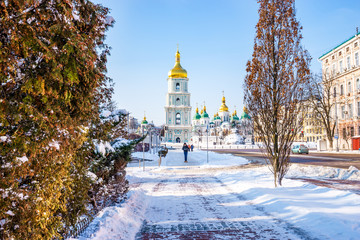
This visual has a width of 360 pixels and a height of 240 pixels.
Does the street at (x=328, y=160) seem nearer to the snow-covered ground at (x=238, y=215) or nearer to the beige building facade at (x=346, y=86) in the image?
the snow-covered ground at (x=238, y=215)

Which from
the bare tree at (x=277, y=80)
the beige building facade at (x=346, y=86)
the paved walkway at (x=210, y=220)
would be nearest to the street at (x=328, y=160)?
the bare tree at (x=277, y=80)

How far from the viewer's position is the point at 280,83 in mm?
10828

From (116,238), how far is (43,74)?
3510 mm

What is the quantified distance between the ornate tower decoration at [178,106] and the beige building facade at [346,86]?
215ft

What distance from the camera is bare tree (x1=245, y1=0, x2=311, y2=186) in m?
10.7

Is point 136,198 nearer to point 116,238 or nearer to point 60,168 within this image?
point 116,238

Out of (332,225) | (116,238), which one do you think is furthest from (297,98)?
(116,238)

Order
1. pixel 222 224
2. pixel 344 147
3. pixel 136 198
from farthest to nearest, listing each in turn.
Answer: pixel 344 147, pixel 136 198, pixel 222 224

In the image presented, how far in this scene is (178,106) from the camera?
112000 mm

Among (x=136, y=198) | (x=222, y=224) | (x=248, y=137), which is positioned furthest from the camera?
(x=248, y=137)

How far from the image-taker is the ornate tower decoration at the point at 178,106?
362 feet

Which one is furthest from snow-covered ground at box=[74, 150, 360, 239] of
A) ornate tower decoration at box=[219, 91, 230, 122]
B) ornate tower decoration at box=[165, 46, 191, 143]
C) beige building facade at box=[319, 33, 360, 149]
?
ornate tower decoration at box=[219, 91, 230, 122]

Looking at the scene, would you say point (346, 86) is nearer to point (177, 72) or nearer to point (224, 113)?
point (177, 72)

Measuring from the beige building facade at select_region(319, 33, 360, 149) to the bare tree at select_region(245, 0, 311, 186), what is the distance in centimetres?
3378
